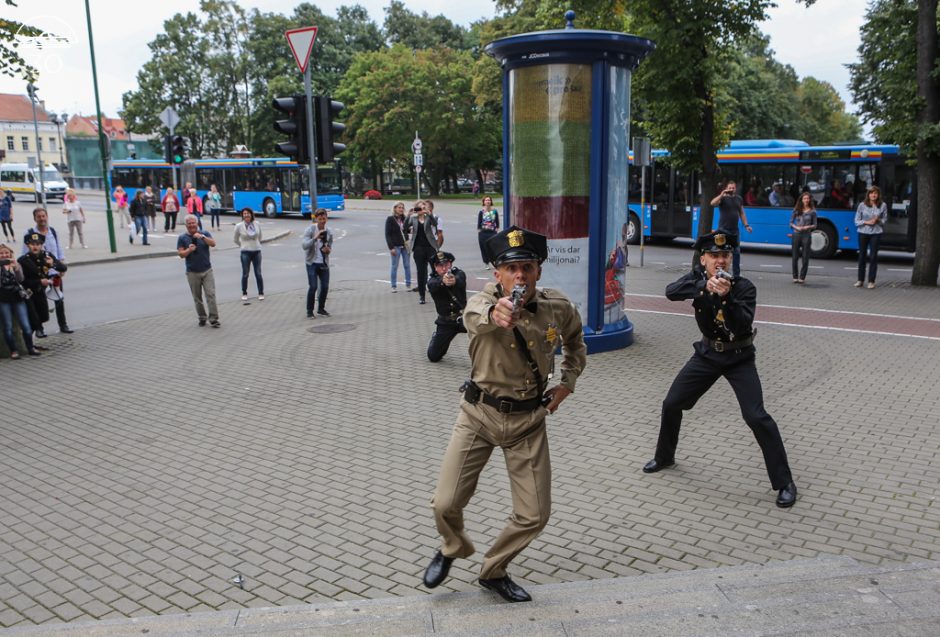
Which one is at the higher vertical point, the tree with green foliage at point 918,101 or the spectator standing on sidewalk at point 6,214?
the tree with green foliage at point 918,101

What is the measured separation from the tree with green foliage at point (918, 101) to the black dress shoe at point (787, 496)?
11.2m

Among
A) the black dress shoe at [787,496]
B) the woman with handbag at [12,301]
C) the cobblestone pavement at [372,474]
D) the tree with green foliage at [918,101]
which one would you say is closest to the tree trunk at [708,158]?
the tree with green foliage at [918,101]

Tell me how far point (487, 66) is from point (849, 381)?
46940mm

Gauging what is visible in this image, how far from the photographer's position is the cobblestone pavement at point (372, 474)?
465cm

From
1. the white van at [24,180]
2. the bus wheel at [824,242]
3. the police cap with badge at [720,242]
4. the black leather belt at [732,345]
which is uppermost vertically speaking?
the white van at [24,180]

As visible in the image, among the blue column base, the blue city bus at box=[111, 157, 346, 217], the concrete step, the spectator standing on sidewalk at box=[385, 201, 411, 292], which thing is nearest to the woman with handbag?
the spectator standing on sidewalk at box=[385, 201, 411, 292]

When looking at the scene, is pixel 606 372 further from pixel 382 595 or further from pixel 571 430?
pixel 382 595

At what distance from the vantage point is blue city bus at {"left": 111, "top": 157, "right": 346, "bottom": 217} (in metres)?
37.5

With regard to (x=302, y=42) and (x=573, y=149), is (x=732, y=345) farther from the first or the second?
(x=302, y=42)

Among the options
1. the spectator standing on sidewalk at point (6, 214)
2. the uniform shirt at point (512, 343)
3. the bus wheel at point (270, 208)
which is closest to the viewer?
the uniform shirt at point (512, 343)

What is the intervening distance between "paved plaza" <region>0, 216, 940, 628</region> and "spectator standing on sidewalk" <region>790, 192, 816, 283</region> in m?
5.01

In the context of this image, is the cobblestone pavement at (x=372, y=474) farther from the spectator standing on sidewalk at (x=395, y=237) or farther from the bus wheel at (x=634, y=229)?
the bus wheel at (x=634, y=229)

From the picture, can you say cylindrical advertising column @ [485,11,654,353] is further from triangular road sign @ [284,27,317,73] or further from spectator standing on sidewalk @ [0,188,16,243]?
spectator standing on sidewalk @ [0,188,16,243]

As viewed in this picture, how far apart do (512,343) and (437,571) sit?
1332mm
